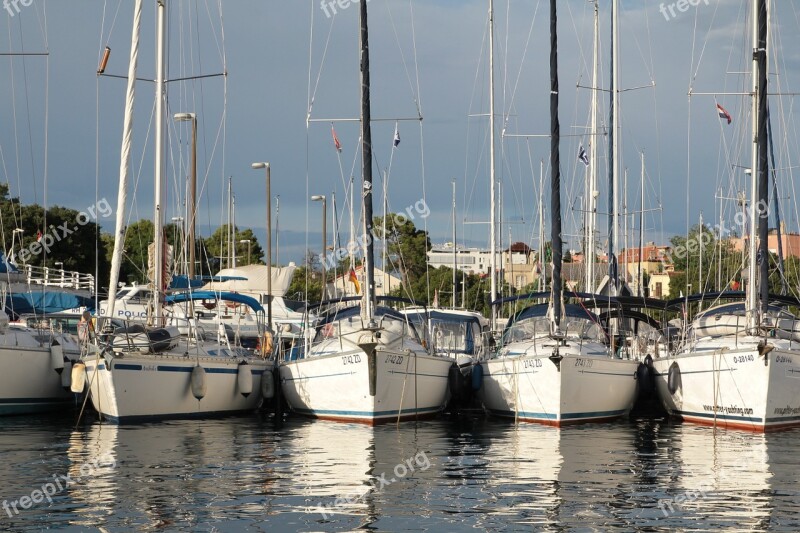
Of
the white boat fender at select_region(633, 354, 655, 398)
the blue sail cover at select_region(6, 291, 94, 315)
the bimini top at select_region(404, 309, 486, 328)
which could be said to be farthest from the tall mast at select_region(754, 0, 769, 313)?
the blue sail cover at select_region(6, 291, 94, 315)

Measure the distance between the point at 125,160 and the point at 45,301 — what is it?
10.0m

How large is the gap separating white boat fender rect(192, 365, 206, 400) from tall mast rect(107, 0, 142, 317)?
2.61m

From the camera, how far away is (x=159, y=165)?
29.3 meters

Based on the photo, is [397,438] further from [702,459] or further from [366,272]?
[702,459]

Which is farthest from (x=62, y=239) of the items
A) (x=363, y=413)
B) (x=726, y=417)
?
(x=726, y=417)

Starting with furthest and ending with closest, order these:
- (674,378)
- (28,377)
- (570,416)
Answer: (28,377) < (674,378) < (570,416)

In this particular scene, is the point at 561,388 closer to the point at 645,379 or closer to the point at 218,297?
the point at 645,379

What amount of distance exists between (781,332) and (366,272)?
1148cm

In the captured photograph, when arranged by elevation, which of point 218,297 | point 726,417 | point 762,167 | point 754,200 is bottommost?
point 726,417

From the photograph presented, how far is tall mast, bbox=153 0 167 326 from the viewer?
28.4m

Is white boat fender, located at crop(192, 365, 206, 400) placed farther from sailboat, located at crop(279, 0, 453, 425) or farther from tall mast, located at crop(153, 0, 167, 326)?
sailboat, located at crop(279, 0, 453, 425)

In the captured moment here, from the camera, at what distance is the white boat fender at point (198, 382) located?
27.2 m

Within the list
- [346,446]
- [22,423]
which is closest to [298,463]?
[346,446]

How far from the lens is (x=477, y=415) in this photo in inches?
1233
